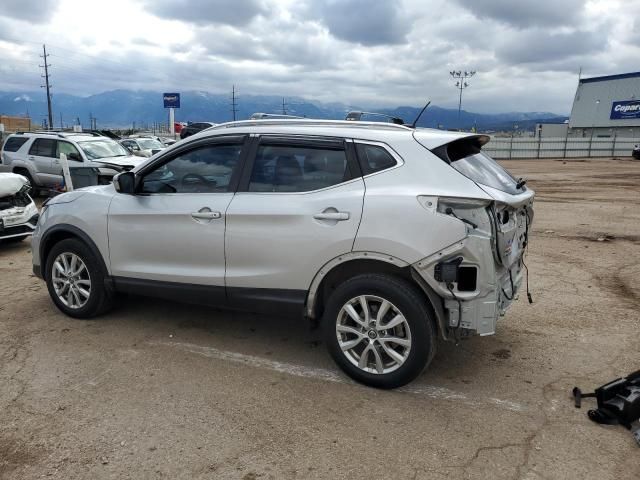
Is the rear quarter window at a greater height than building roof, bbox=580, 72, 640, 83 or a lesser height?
lesser

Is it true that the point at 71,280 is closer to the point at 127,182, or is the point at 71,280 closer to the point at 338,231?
the point at 127,182

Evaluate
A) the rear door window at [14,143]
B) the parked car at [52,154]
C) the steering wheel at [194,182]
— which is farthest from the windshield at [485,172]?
the rear door window at [14,143]

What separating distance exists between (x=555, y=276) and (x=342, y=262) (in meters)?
4.24

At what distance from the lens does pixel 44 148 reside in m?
13.7

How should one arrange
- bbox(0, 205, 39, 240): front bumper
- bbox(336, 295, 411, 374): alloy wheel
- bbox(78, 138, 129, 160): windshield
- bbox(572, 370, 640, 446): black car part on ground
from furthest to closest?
bbox(78, 138, 129, 160): windshield < bbox(0, 205, 39, 240): front bumper < bbox(336, 295, 411, 374): alloy wheel < bbox(572, 370, 640, 446): black car part on ground

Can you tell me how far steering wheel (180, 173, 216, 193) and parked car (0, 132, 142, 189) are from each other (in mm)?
9064

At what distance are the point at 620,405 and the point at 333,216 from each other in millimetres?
A: 2198

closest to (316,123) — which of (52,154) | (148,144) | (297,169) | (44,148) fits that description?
(297,169)

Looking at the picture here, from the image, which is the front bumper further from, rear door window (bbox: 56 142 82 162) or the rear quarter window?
the rear quarter window

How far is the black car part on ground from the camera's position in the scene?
3213mm

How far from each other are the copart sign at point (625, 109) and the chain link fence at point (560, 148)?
Result: 17873 millimetres

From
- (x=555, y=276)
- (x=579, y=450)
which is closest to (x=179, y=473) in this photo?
(x=579, y=450)

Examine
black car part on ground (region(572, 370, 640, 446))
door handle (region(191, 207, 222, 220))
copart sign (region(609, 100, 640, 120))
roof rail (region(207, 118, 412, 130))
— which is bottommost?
black car part on ground (region(572, 370, 640, 446))

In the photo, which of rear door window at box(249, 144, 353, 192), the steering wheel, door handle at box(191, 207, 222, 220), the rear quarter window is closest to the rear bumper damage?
the rear quarter window
